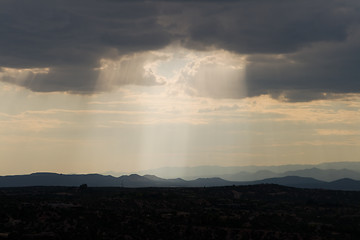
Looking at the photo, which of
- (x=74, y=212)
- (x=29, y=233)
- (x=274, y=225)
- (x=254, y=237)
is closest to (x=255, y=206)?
(x=274, y=225)

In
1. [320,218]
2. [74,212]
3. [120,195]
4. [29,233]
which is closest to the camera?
[29,233]

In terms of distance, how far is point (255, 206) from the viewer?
164250 mm

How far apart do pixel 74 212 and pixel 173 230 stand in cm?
2534

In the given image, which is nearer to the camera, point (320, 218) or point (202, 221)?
point (202, 221)

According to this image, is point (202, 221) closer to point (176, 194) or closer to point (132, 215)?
point (132, 215)

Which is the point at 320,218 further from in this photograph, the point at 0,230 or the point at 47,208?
the point at 0,230

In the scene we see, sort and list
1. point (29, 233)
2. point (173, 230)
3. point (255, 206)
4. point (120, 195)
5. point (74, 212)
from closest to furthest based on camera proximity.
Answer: point (29, 233)
point (173, 230)
point (74, 212)
point (255, 206)
point (120, 195)

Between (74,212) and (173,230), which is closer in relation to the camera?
(173,230)

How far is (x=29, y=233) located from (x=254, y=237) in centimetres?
4811

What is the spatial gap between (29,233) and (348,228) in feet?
246

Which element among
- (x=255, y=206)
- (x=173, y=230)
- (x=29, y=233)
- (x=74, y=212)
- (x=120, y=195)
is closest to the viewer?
(x=29, y=233)

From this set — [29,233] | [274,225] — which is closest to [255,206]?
[274,225]

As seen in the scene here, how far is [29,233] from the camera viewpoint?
342ft

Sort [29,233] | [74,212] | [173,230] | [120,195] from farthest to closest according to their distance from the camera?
[120,195] < [74,212] < [173,230] < [29,233]
